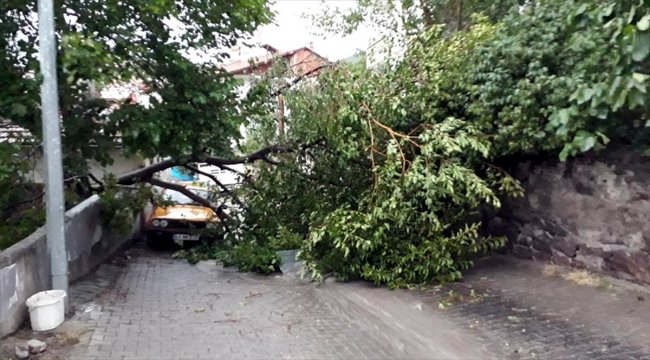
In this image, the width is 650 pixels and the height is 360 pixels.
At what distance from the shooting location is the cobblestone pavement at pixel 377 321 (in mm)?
4980

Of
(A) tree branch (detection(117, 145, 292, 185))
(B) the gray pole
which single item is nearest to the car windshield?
(A) tree branch (detection(117, 145, 292, 185))

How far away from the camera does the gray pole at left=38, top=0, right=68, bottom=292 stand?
586cm

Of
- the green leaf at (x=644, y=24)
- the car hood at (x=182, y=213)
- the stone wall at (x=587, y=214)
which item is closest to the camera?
the green leaf at (x=644, y=24)

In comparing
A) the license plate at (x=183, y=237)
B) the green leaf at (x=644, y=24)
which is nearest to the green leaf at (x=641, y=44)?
the green leaf at (x=644, y=24)

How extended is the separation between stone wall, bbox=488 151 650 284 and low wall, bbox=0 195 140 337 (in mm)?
6203

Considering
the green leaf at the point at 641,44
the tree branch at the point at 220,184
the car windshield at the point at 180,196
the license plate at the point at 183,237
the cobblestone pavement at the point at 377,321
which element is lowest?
the license plate at the point at 183,237

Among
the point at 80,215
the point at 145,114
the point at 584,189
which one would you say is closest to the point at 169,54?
the point at 145,114

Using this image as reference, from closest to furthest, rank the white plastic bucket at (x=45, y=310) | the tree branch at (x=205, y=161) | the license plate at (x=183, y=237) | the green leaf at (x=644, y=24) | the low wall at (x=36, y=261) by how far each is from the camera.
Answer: the green leaf at (x=644, y=24)
the low wall at (x=36, y=261)
the white plastic bucket at (x=45, y=310)
the tree branch at (x=205, y=161)
the license plate at (x=183, y=237)

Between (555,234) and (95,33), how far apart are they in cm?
658

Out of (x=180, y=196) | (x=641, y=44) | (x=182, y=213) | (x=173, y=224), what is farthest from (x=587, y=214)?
(x=180, y=196)

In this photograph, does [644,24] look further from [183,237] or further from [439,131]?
[183,237]

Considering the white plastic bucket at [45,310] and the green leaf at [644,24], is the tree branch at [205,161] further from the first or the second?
the green leaf at [644,24]

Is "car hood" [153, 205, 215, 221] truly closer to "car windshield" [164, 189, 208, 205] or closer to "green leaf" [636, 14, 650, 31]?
"car windshield" [164, 189, 208, 205]

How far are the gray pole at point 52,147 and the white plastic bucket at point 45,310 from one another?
39 cm
